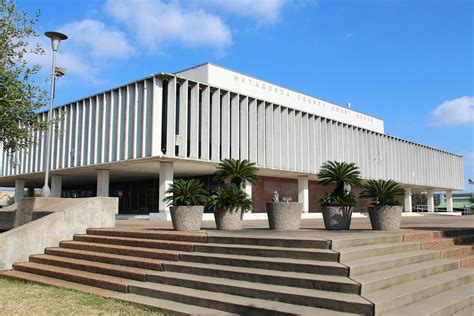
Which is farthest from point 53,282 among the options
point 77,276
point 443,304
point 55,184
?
point 55,184

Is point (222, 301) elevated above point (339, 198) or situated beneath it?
situated beneath

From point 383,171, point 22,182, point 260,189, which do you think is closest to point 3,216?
A: point 260,189

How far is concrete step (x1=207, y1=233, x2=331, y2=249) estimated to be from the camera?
811 cm

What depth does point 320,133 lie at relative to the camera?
3934 cm

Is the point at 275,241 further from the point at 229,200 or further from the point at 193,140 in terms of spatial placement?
the point at 193,140

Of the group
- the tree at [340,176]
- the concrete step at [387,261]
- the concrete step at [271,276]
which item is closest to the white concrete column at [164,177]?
the tree at [340,176]

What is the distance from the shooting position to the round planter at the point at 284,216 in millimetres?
12766

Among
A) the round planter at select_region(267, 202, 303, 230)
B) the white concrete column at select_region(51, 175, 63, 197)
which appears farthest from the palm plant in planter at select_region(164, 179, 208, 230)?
the white concrete column at select_region(51, 175, 63, 197)

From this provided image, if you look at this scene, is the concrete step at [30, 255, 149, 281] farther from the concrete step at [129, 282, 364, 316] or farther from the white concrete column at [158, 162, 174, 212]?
the white concrete column at [158, 162, 174, 212]

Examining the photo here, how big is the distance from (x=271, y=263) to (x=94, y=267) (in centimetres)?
466

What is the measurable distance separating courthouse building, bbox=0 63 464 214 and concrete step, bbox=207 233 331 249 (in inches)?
438

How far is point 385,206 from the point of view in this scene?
1257 centimetres

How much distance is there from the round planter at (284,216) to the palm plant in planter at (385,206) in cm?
224

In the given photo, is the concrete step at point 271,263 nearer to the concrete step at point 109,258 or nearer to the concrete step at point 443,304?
the concrete step at point 109,258
